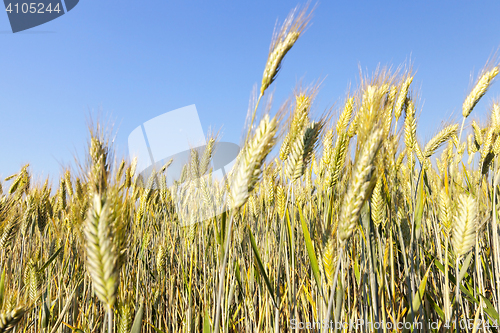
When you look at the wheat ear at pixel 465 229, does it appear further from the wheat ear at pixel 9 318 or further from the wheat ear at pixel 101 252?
the wheat ear at pixel 9 318

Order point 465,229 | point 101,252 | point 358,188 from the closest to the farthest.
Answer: point 101,252, point 358,188, point 465,229

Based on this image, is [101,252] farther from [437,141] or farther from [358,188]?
[437,141]

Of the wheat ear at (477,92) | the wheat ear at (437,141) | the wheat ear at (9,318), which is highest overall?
the wheat ear at (477,92)

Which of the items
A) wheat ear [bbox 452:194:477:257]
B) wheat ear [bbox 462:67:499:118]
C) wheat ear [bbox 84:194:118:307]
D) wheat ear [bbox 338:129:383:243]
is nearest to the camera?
wheat ear [bbox 84:194:118:307]

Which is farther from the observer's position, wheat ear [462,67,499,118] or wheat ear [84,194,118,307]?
wheat ear [462,67,499,118]

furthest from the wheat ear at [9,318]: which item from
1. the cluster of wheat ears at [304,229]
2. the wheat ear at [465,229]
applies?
the wheat ear at [465,229]

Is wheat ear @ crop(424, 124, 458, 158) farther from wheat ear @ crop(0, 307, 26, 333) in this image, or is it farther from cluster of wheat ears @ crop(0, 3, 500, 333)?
wheat ear @ crop(0, 307, 26, 333)

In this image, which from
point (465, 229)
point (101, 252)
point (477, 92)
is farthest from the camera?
point (477, 92)

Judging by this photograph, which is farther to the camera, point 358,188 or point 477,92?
point 477,92

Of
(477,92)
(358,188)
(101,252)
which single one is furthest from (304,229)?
(477,92)

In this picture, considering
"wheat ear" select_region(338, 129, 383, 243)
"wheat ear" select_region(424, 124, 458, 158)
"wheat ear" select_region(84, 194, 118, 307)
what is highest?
"wheat ear" select_region(424, 124, 458, 158)

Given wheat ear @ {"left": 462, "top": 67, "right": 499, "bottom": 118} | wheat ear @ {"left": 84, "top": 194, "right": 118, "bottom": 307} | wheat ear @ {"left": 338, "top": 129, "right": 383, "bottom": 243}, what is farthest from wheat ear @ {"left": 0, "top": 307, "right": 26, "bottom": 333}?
wheat ear @ {"left": 462, "top": 67, "right": 499, "bottom": 118}

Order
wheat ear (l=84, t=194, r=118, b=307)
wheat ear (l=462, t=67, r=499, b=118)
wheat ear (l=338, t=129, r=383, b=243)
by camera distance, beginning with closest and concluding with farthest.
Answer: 1. wheat ear (l=84, t=194, r=118, b=307)
2. wheat ear (l=338, t=129, r=383, b=243)
3. wheat ear (l=462, t=67, r=499, b=118)

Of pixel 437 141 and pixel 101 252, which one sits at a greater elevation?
pixel 437 141
